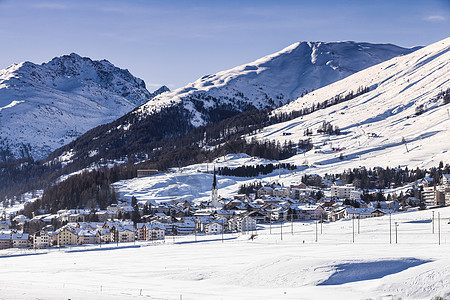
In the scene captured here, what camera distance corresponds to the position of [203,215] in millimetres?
132375

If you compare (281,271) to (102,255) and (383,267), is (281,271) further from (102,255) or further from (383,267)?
(102,255)

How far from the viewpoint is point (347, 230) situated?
92.8 meters

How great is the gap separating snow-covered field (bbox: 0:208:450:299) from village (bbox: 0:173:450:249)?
28.8 m

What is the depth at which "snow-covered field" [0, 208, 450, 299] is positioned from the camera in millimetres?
49125

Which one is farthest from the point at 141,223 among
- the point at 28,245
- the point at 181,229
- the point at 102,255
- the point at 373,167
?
the point at 373,167

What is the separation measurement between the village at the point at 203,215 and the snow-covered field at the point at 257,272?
28834mm

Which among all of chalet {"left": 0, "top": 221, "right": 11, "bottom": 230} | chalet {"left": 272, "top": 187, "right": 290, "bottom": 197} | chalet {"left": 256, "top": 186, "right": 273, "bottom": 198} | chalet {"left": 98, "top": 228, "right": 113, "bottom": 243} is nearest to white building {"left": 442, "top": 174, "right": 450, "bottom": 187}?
chalet {"left": 272, "top": 187, "right": 290, "bottom": 197}

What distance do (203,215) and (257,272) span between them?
7592cm

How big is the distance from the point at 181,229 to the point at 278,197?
38830mm

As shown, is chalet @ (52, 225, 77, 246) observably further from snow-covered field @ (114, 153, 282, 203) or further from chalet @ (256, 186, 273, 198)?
chalet @ (256, 186, 273, 198)

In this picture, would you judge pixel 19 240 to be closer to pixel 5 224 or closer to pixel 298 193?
pixel 5 224

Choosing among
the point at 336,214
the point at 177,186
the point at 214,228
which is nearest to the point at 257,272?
the point at 214,228

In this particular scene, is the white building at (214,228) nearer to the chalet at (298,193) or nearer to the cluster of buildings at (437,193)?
the chalet at (298,193)

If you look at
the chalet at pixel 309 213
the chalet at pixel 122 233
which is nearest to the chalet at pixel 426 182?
the chalet at pixel 309 213
